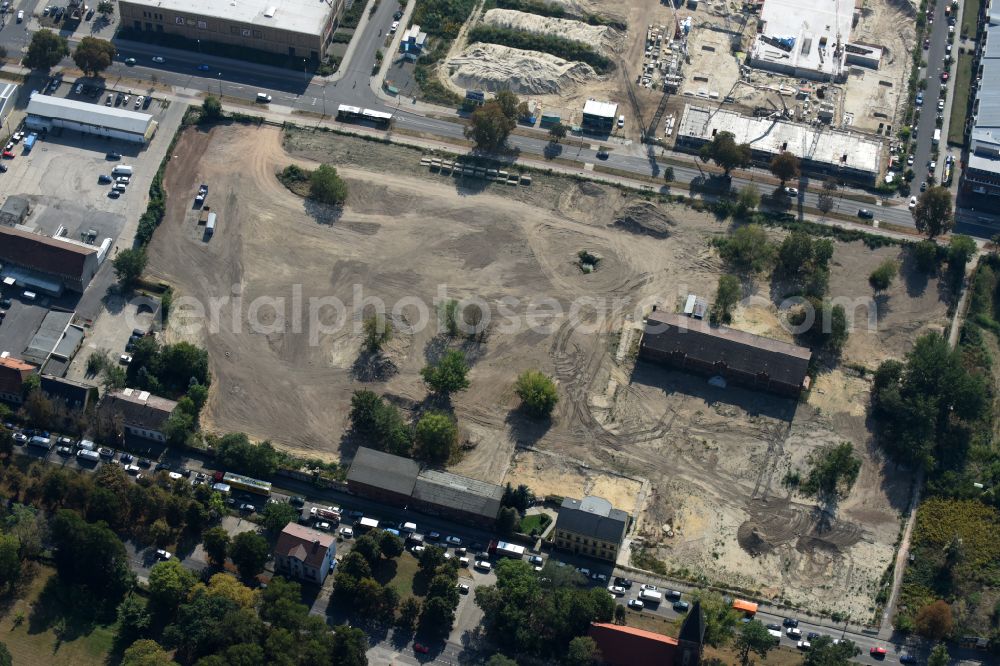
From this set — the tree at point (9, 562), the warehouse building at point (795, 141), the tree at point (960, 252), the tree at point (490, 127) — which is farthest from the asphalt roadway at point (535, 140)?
the tree at point (9, 562)

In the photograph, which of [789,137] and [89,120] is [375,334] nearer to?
[89,120]

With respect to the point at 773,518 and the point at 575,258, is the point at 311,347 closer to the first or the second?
the point at 575,258

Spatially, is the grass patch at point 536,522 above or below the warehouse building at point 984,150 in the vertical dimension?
below

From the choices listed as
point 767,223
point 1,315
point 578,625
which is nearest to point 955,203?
point 767,223

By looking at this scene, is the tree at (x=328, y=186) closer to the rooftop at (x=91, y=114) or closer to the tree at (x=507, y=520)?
the rooftop at (x=91, y=114)

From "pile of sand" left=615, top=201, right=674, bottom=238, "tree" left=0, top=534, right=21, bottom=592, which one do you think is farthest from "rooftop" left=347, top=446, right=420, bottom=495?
"pile of sand" left=615, top=201, right=674, bottom=238

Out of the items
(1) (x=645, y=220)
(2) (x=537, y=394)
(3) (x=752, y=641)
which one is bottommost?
(3) (x=752, y=641)

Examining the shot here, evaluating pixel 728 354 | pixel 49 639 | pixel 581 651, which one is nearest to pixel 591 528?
pixel 581 651
